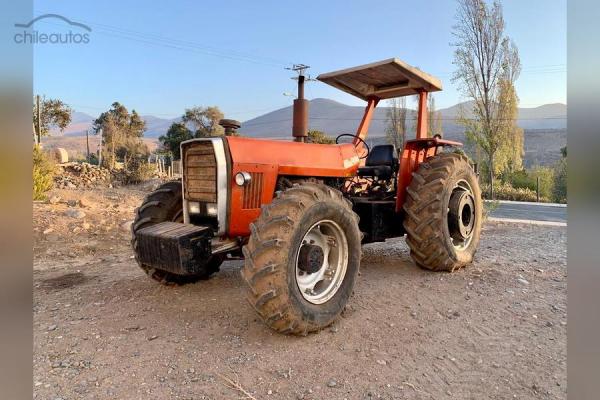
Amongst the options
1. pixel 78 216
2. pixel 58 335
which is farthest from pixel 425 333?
pixel 78 216

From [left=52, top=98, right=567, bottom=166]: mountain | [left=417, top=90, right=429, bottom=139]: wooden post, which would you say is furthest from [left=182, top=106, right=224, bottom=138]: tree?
[left=417, top=90, right=429, bottom=139]: wooden post

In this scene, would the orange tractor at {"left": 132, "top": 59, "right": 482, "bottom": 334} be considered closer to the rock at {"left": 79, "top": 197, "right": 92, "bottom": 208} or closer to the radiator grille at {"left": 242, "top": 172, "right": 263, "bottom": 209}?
the radiator grille at {"left": 242, "top": 172, "right": 263, "bottom": 209}

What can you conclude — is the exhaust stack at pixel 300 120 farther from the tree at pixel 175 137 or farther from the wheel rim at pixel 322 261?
the tree at pixel 175 137

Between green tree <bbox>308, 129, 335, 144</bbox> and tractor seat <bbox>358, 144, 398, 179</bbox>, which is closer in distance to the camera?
tractor seat <bbox>358, 144, 398, 179</bbox>

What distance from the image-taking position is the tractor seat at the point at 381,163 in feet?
18.6

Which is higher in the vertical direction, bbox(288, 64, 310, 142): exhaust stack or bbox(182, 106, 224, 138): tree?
bbox(182, 106, 224, 138): tree

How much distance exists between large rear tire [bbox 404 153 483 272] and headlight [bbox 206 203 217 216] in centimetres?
236

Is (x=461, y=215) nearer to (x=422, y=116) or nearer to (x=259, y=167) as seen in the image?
(x=422, y=116)

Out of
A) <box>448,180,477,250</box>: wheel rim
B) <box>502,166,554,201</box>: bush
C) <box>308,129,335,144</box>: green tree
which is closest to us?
<box>448,180,477,250</box>: wheel rim

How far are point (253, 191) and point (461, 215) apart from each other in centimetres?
308

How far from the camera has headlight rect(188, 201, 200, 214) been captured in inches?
155

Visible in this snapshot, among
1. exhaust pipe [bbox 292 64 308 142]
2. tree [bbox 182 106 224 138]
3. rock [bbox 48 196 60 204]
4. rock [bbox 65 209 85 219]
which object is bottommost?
rock [bbox 65 209 85 219]

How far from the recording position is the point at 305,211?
125 inches

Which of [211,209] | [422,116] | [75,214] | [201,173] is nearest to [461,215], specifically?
[422,116]
